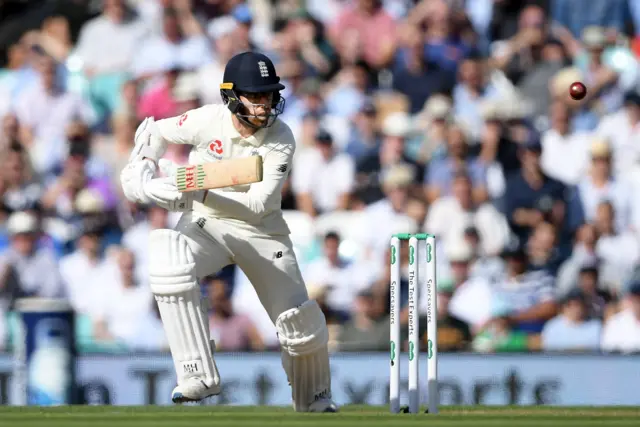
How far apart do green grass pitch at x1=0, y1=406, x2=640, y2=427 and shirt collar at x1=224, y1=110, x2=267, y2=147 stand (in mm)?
1389

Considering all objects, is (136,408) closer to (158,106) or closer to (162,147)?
(162,147)

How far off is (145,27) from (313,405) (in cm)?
581

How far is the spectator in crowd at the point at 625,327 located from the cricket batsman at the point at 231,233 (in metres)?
3.08

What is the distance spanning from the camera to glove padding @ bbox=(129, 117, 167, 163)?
6.98 m

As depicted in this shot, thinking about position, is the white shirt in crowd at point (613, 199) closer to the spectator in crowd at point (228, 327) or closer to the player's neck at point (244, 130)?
the spectator in crowd at point (228, 327)

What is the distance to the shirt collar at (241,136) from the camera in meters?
6.89

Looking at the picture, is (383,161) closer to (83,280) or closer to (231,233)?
(83,280)

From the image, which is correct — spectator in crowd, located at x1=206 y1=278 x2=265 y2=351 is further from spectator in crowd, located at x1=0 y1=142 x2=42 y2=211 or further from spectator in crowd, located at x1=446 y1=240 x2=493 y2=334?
spectator in crowd, located at x1=0 y1=142 x2=42 y2=211

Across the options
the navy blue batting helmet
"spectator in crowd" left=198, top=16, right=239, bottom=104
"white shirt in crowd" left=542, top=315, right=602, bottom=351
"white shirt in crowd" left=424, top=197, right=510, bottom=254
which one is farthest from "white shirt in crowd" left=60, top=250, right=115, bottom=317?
the navy blue batting helmet

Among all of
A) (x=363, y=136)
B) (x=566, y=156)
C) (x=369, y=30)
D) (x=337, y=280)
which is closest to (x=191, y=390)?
(x=337, y=280)

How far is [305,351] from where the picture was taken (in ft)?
22.9

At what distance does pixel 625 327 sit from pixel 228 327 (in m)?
2.84

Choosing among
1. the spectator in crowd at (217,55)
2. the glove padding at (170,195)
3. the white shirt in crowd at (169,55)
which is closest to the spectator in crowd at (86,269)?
the spectator in crowd at (217,55)

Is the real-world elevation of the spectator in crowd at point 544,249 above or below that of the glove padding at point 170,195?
below
